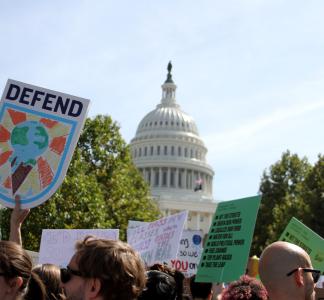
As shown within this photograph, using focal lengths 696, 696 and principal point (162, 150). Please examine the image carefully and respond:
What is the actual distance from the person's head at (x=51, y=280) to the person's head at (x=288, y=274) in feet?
5.14

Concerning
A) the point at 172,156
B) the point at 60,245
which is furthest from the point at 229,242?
the point at 172,156

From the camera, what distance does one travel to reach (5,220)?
2412 centimetres

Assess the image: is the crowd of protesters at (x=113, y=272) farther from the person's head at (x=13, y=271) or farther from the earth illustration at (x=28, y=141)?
the earth illustration at (x=28, y=141)

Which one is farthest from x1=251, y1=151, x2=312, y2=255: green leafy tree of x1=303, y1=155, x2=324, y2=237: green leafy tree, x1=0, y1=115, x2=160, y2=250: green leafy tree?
x1=0, y1=115, x2=160, y2=250: green leafy tree

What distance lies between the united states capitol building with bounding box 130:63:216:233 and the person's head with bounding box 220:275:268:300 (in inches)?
3793

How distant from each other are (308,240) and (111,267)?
3.63 m

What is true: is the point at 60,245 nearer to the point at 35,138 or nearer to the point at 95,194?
the point at 35,138

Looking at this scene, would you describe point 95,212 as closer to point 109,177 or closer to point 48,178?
point 109,177

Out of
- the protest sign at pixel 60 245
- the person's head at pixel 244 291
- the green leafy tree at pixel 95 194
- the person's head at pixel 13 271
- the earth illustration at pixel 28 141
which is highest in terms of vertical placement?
the green leafy tree at pixel 95 194

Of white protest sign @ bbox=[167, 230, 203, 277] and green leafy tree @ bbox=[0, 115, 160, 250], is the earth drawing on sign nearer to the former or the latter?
white protest sign @ bbox=[167, 230, 203, 277]

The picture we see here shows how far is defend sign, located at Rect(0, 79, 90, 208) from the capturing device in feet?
17.0

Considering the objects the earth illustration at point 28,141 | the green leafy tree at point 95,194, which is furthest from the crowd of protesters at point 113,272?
the green leafy tree at point 95,194

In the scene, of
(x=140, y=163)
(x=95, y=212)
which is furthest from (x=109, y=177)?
(x=140, y=163)

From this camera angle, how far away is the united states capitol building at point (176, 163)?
344ft
